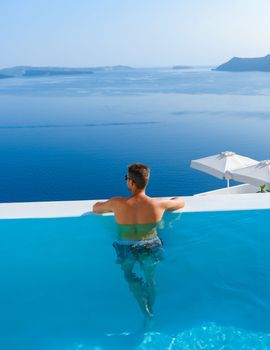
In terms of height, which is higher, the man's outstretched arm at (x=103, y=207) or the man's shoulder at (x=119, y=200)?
the man's shoulder at (x=119, y=200)

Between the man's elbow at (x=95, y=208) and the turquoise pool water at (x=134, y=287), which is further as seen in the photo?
the man's elbow at (x=95, y=208)

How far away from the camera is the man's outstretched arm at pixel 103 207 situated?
9.53 feet

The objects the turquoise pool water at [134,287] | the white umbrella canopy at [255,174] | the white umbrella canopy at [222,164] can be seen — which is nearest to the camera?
the turquoise pool water at [134,287]

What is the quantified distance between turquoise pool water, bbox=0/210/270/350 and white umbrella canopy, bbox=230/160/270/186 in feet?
10.8

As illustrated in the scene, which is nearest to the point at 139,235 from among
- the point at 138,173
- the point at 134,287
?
the point at 134,287

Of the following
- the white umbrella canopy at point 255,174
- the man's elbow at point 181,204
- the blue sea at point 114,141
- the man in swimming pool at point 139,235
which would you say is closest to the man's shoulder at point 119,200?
the man in swimming pool at point 139,235

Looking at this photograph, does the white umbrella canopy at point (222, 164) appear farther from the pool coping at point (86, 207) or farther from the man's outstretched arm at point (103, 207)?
the man's outstretched arm at point (103, 207)

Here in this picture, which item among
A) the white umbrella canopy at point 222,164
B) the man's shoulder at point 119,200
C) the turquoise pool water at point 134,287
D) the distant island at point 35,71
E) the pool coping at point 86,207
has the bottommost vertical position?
the turquoise pool water at point 134,287

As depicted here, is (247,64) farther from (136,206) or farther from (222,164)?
(136,206)

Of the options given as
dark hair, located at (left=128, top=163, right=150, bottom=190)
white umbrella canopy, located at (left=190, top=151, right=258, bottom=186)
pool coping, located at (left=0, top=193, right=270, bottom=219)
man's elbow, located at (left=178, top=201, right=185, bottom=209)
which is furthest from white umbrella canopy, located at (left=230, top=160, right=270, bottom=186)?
dark hair, located at (left=128, top=163, right=150, bottom=190)

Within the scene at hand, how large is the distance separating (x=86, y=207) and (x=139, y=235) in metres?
0.60

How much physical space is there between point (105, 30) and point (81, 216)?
55.8 m

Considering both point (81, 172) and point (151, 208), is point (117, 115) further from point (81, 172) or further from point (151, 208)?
point (151, 208)

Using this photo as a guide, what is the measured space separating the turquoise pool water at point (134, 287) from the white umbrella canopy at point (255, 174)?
3299mm
